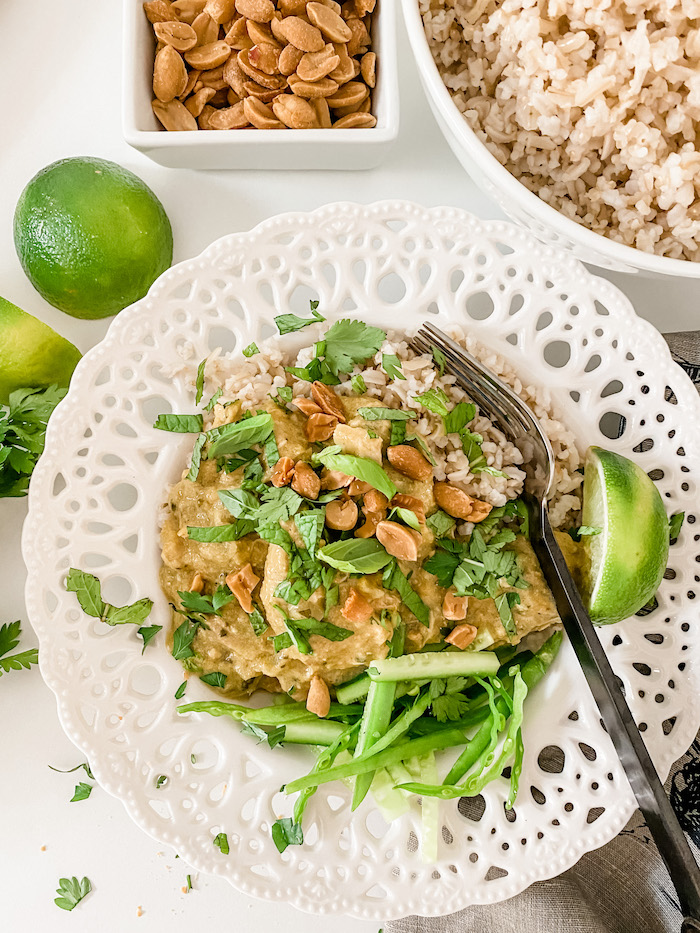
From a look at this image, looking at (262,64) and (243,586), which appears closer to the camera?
(243,586)

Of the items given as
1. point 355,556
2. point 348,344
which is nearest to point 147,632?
point 355,556

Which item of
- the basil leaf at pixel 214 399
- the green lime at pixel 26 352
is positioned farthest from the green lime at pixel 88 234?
the basil leaf at pixel 214 399

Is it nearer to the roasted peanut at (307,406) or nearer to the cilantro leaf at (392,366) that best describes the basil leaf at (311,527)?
the roasted peanut at (307,406)

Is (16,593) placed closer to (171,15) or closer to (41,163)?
(41,163)

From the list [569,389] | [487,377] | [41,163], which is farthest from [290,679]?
[41,163]

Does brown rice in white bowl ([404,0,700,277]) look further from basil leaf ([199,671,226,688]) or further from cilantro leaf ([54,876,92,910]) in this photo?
cilantro leaf ([54,876,92,910])

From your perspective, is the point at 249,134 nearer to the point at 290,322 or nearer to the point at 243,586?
the point at 290,322
